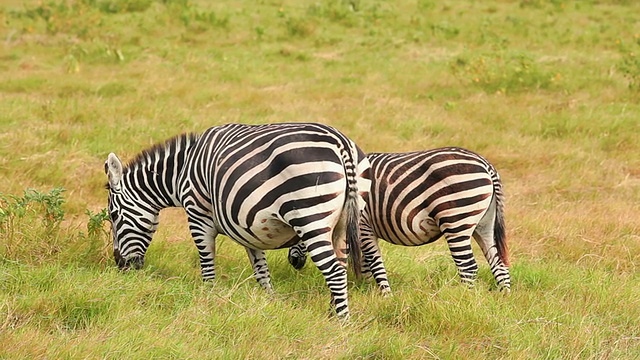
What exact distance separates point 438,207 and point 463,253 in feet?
1.19

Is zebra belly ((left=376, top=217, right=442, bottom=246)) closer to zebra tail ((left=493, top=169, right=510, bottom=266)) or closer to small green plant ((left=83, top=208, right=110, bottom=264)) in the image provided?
zebra tail ((left=493, top=169, right=510, bottom=266))

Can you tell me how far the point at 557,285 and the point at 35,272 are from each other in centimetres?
351

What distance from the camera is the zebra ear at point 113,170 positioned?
5.54 meters

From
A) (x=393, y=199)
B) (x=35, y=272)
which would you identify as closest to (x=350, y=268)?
(x=393, y=199)

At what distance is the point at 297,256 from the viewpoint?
224 inches

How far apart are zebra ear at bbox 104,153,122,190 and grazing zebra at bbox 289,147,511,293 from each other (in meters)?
1.41

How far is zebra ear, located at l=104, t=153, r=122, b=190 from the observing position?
5.54m

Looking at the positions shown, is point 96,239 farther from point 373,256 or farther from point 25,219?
point 373,256

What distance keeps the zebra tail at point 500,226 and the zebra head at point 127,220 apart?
8.18 ft

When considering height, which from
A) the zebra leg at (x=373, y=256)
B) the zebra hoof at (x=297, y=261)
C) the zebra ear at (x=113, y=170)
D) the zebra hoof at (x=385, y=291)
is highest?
the zebra ear at (x=113, y=170)

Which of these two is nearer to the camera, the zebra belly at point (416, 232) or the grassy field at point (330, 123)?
the grassy field at point (330, 123)

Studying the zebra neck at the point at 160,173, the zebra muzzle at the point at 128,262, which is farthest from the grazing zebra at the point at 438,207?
the zebra muzzle at the point at 128,262

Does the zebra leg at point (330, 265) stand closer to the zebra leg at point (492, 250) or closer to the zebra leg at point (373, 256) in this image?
Answer: the zebra leg at point (373, 256)

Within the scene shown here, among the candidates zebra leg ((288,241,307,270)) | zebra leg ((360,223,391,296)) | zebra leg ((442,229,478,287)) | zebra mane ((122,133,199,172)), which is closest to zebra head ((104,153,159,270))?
zebra mane ((122,133,199,172))
